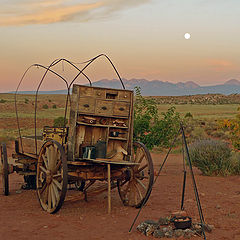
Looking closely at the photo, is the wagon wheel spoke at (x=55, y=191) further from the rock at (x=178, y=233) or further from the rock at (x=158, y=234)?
the rock at (x=178, y=233)

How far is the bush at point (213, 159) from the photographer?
12.8m

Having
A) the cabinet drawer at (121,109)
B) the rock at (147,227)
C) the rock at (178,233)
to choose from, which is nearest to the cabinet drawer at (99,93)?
the cabinet drawer at (121,109)

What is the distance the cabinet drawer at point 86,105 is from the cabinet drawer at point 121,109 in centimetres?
54

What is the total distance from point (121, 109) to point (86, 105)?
856 millimetres

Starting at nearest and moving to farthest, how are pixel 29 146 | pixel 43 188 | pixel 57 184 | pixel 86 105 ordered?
1. pixel 57 184
2. pixel 86 105
3. pixel 43 188
4. pixel 29 146

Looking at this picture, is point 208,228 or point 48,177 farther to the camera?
point 48,177

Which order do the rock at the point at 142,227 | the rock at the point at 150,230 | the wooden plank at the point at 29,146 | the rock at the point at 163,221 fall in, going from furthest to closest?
the wooden plank at the point at 29,146
the rock at the point at 163,221
the rock at the point at 142,227
the rock at the point at 150,230

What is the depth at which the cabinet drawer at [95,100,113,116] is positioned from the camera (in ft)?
25.4

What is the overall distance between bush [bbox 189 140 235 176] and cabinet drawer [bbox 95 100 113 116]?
607 cm

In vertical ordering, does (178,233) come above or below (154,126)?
below

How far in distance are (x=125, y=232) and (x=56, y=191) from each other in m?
1.80

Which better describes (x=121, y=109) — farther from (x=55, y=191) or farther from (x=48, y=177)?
(x=55, y=191)

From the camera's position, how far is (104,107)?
782cm

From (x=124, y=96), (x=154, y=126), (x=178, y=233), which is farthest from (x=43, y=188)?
(x=154, y=126)
